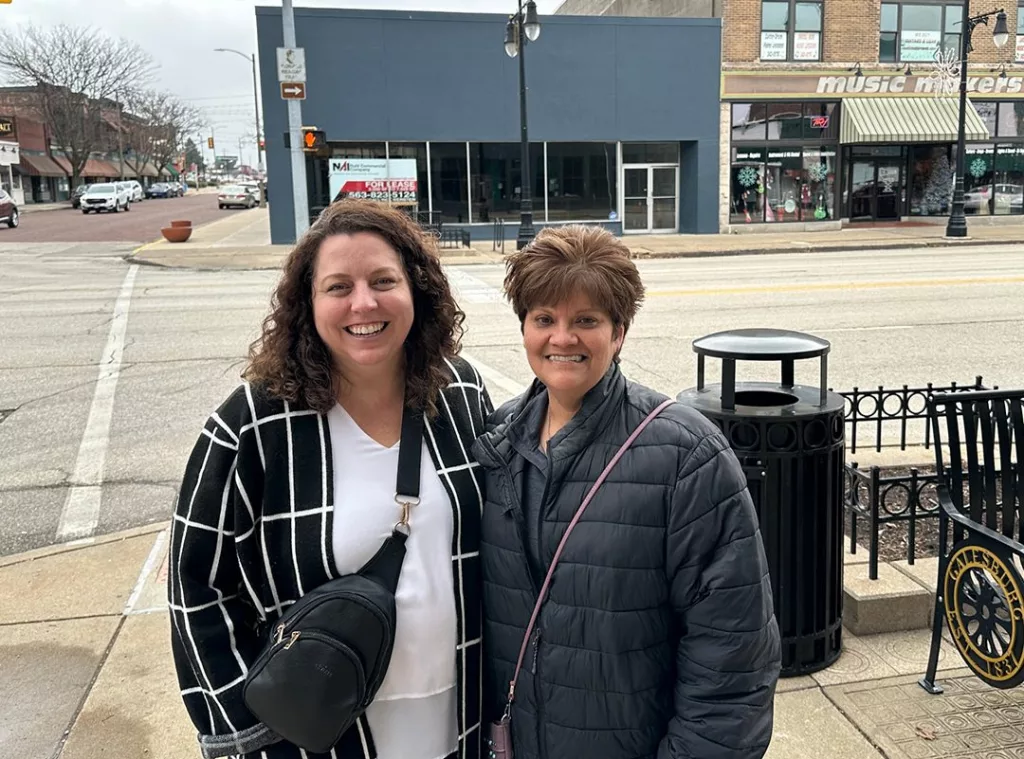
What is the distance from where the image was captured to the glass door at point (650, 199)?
28234mm

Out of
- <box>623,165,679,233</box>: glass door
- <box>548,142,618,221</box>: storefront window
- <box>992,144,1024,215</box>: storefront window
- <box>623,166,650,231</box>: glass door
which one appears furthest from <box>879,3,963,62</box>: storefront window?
<box>548,142,618,221</box>: storefront window

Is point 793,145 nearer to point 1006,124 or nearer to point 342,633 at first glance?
point 1006,124

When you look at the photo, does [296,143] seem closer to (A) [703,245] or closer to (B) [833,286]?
(B) [833,286]

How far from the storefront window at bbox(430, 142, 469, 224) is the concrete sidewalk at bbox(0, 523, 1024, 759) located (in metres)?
23.2

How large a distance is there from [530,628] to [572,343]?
626 millimetres

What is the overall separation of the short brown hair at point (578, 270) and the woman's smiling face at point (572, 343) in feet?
0.07

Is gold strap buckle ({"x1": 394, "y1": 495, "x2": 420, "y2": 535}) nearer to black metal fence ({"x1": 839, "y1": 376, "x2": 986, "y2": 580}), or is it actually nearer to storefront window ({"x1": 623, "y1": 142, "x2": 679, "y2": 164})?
black metal fence ({"x1": 839, "y1": 376, "x2": 986, "y2": 580})

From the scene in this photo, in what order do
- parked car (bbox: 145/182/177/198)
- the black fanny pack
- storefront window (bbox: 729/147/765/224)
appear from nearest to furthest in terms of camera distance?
the black fanny pack
storefront window (bbox: 729/147/765/224)
parked car (bbox: 145/182/177/198)

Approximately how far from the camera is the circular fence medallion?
2.84 m

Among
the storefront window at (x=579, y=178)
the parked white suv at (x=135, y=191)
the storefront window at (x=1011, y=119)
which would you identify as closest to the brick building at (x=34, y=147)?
the parked white suv at (x=135, y=191)

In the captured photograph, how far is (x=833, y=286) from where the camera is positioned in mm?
14617

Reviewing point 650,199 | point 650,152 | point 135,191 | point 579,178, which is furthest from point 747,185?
point 135,191

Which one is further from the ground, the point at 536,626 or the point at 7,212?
the point at 7,212

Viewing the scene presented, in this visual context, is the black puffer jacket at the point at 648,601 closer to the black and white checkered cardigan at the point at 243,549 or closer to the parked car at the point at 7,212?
the black and white checkered cardigan at the point at 243,549
